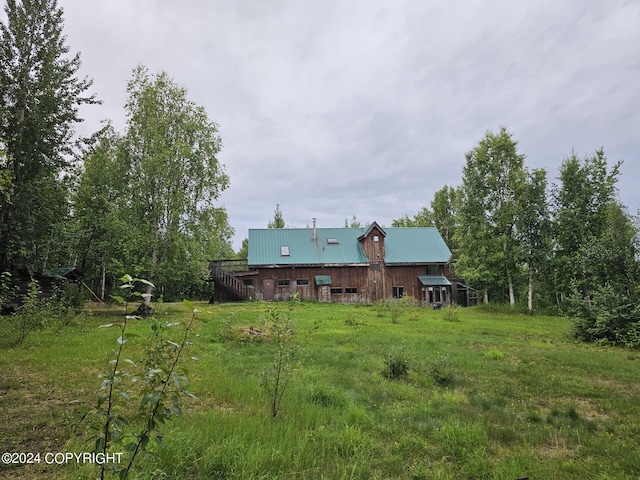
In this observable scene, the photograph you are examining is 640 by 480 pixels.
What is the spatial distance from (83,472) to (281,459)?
2016mm

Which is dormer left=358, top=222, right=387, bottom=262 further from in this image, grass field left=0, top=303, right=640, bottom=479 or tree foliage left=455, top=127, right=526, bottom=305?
grass field left=0, top=303, right=640, bottom=479

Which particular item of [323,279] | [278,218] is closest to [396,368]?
[323,279]

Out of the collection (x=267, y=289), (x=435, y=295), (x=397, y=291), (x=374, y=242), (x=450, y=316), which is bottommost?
(x=450, y=316)

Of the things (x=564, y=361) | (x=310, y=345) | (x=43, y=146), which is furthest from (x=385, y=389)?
(x=43, y=146)

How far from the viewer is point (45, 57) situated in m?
17.3

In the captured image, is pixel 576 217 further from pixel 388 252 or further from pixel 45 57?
pixel 45 57

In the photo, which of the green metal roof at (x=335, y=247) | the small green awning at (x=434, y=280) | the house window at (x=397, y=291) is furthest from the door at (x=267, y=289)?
the small green awning at (x=434, y=280)

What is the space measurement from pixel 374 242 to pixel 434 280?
22.9 feet

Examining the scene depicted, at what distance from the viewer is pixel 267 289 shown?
33531mm

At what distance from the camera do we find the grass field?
3994 millimetres

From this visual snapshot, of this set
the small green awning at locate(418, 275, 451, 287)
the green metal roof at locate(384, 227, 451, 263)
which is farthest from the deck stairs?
the small green awning at locate(418, 275, 451, 287)

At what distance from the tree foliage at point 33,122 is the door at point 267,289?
17924mm

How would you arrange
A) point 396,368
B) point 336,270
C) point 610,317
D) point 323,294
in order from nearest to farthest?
point 396,368, point 610,317, point 323,294, point 336,270

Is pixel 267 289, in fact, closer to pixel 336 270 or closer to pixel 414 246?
pixel 336 270
